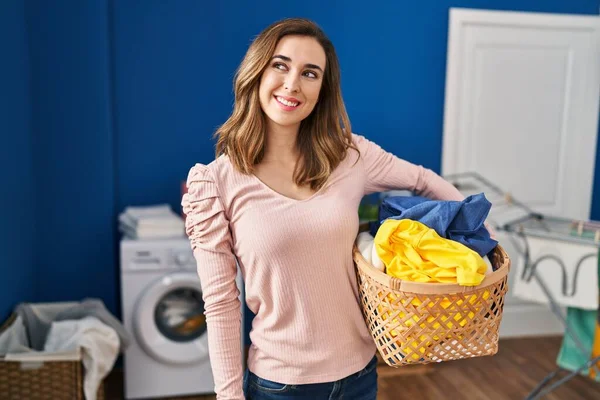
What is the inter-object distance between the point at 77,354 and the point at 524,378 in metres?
2.33

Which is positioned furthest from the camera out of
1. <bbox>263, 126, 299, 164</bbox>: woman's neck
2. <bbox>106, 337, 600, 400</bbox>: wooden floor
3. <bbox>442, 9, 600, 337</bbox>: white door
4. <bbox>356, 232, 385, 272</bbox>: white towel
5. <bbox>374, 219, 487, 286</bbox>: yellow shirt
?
<bbox>442, 9, 600, 337</bbox>: white door

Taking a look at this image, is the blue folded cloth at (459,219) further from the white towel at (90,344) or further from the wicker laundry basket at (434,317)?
the white towel at (90,344)

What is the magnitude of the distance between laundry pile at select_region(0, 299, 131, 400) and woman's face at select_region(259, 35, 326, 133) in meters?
1.74

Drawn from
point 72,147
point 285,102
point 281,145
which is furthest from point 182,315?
point 285,102

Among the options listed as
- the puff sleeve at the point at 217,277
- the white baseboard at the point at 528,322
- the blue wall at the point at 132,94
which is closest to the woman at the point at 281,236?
the puff sleeve at the point at 217,277

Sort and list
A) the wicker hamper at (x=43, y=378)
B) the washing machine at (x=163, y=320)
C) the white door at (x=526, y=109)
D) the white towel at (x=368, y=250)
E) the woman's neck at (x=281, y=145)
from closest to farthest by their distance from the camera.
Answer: the white towel at (x=368, y=250)
the woman's neck at (x=281, y=145)
the wicker hamper at (x=43, y=378)
the washing machine at (x=163, y=320)
the white door at (x=526, y=109)

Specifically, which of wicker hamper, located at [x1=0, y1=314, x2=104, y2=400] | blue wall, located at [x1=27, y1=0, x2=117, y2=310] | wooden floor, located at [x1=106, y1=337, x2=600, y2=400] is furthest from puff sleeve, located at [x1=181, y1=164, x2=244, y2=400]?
blue wall, located at [x1=27, y1=0, x2=117, y2=310]

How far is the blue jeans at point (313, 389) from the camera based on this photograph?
1.44m

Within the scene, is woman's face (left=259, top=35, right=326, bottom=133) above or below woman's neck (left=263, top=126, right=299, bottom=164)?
above

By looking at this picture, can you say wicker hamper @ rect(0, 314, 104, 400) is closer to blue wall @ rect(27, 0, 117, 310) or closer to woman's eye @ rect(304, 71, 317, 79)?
blue wall @ rect(27, 0, 117, 310)

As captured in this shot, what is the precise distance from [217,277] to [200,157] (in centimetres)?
230

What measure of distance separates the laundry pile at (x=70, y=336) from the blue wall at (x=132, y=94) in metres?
0.20

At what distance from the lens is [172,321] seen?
10.5 feet

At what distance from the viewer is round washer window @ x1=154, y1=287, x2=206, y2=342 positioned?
319 cm
